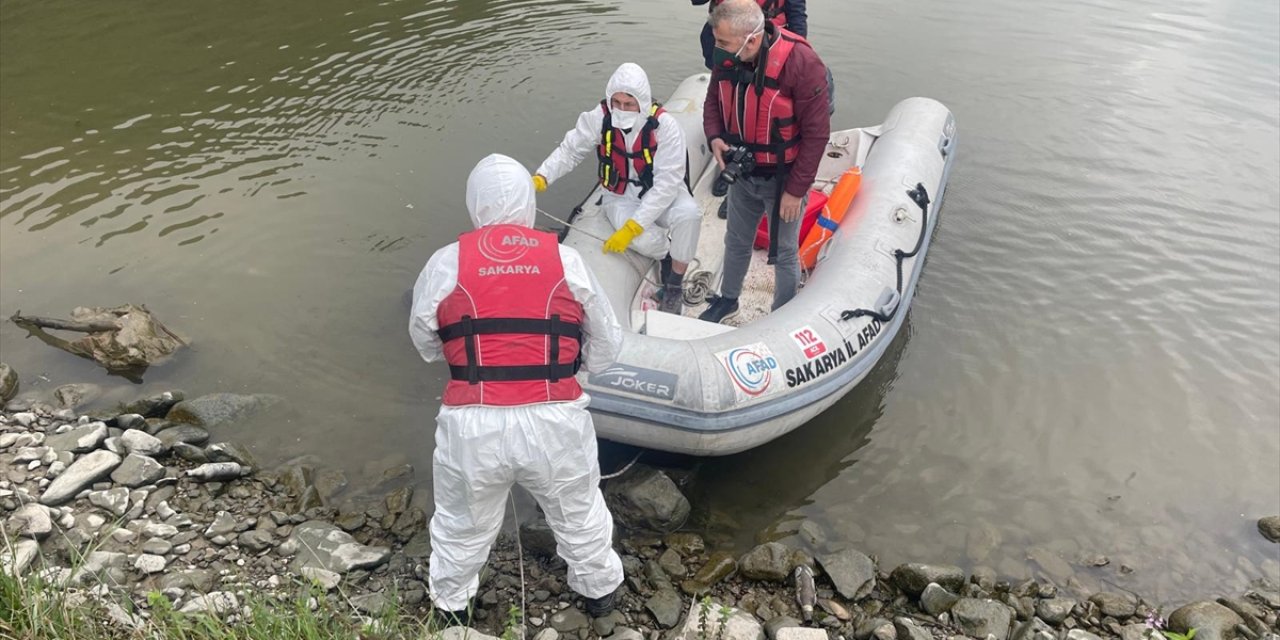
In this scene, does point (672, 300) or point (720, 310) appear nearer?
point (720, 310)

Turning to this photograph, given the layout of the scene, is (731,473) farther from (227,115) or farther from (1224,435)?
(227,115)

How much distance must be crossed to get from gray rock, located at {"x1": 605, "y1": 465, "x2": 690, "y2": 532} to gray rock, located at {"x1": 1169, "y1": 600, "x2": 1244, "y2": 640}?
1.99m

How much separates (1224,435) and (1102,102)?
4.15 m

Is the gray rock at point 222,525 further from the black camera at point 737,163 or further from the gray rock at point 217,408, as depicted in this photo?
the black camera at point 737,163

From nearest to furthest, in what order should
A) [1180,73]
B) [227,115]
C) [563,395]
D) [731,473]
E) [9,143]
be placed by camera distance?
[563,395] → [731,473] → [9,143] → [227,115] → [1180,73]

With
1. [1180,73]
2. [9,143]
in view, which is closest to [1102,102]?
[1180,73]

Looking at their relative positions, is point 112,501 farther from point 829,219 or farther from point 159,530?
point 829,219

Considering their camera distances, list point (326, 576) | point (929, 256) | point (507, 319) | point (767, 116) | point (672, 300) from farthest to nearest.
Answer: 1. point (929, 256)
2. point (672, 300)
3. point (767, 116)
4. point (326, 576)
5. point (507, 319)

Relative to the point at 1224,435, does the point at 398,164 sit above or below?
above

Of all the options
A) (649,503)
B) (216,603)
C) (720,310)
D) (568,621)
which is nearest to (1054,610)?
(649,503)

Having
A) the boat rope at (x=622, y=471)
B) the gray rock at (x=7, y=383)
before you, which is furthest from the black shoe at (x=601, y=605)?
the gray rock at (x=7, y=383)

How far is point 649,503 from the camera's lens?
3510 mm

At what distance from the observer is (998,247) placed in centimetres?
561

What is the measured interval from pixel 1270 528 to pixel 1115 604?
102 cm
